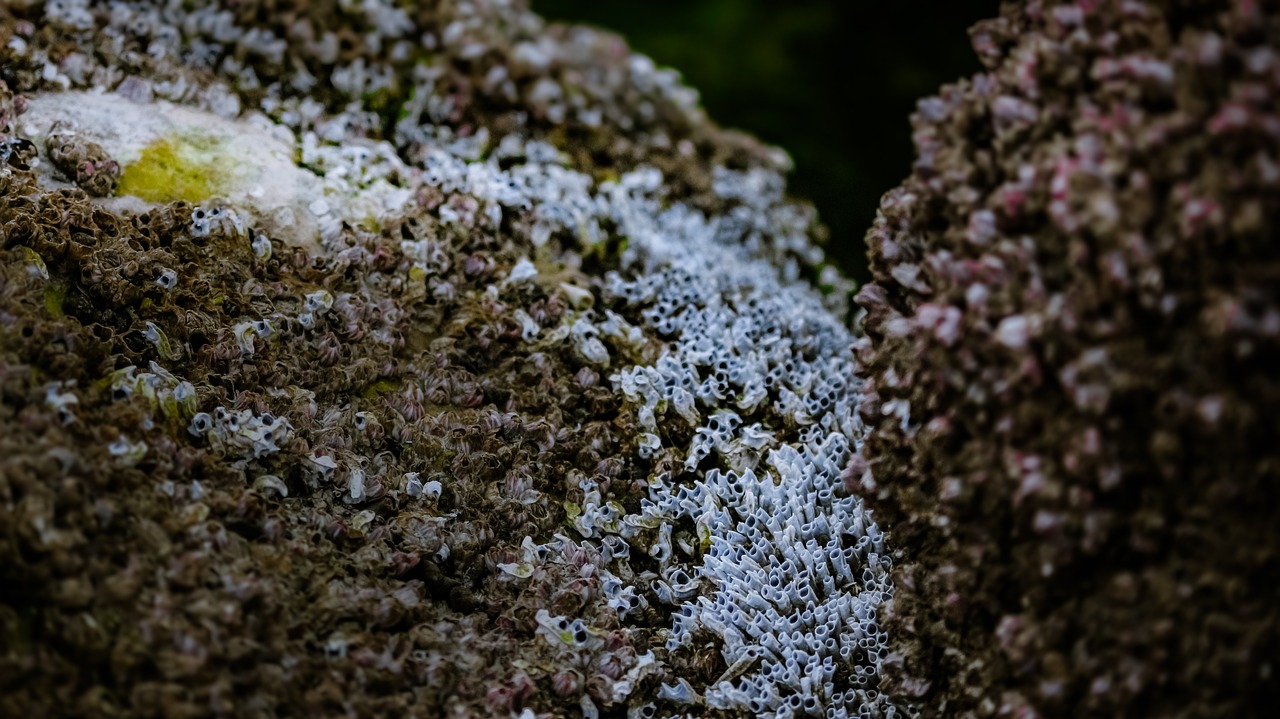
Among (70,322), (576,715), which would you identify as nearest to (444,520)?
(576,715)

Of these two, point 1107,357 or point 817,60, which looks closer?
point 1107,357

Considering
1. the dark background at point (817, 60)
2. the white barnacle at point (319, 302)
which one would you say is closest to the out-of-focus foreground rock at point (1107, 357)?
the white barnacle at point (319, 302)

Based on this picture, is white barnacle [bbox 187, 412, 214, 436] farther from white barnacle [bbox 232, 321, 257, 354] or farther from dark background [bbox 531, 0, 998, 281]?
dark background [bbox 531, 0, 998, 281]

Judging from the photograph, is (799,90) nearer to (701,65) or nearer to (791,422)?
(701,65)

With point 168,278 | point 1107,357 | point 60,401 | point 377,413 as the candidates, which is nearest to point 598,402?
point 377,413

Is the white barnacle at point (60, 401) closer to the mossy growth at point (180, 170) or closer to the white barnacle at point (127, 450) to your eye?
the white barnacle at point (127, 450)

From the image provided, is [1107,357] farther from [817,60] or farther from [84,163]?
[817,60]
